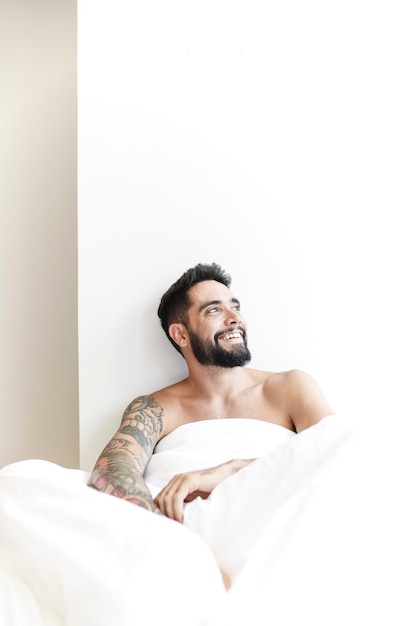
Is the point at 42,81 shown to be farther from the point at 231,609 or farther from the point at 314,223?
the point at 231,609

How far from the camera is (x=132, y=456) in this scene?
208 centimetres

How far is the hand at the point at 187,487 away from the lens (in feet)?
5.39

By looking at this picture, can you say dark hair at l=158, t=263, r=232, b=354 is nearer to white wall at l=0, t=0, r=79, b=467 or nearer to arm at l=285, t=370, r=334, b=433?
arm at l=285, t=370, r=334, b=433

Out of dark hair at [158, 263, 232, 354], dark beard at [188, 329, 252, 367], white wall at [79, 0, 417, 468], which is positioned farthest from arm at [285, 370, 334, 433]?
dark hair at [158, 263, 232, 354]

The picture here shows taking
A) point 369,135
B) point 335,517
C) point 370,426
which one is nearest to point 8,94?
point 369,135

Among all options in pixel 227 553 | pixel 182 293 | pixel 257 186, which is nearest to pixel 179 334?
pixel 182 293

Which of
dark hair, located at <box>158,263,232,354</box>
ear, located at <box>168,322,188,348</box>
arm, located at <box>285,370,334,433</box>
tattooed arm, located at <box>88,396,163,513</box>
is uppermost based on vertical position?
dark hair, located at <box>158,263,232,354</box>

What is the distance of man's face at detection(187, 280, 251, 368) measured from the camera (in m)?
2.37

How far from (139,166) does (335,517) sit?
73.4 inches

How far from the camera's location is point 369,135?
2777 mm

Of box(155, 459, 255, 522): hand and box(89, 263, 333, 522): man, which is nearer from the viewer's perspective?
box(155, 459, 255, 522): hand

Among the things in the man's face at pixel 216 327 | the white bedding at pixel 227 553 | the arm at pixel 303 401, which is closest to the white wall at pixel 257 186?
the man's face at pixel 216 327

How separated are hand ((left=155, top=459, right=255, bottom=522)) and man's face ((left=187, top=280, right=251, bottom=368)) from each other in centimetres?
54

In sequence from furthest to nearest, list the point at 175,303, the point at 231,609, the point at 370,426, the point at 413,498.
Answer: the point at 175,303 → the point at 370,426 → the point at 413,498 → the point at 231,609
